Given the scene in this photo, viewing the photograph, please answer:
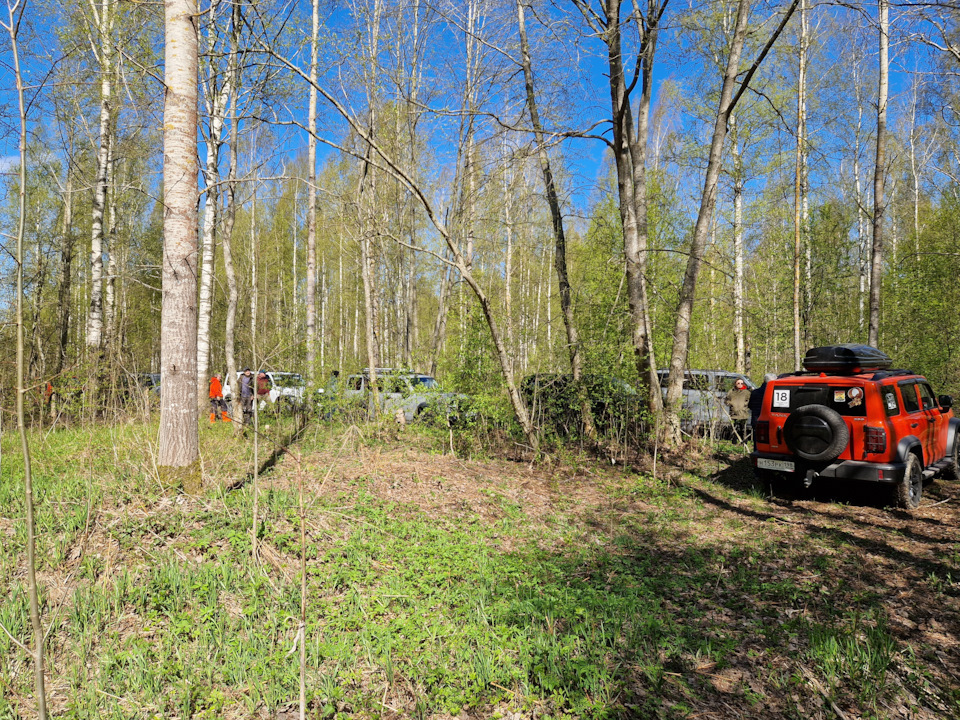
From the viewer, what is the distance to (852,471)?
637cm

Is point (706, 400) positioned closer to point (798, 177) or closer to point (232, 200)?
point (798, 177)

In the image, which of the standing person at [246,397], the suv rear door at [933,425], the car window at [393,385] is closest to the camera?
the suv rear door at [933,425]

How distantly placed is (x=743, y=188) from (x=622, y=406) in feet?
49.5

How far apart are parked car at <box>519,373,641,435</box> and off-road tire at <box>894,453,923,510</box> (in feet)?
12.5

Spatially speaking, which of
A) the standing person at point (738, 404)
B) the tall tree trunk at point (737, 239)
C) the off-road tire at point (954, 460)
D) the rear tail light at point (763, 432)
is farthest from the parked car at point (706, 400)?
the tall tree trunk at point (737, 239)

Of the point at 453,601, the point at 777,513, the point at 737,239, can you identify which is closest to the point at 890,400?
the point at 777,513

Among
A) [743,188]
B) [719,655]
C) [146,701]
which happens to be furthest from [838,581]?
[743,188]

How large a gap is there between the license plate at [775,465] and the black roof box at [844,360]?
1.41 metres

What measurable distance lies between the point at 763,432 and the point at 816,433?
804 mm

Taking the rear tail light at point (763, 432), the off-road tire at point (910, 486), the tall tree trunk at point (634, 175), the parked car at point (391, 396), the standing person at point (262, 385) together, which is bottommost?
the off-road tire at point (910, 486)

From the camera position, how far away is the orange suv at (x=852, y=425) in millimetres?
6297

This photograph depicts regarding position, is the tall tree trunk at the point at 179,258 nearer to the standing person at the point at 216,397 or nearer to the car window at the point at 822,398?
the car window at the point at 822,398

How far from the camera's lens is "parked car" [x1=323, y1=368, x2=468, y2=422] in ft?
30.1

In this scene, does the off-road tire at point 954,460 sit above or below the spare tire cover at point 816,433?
below
